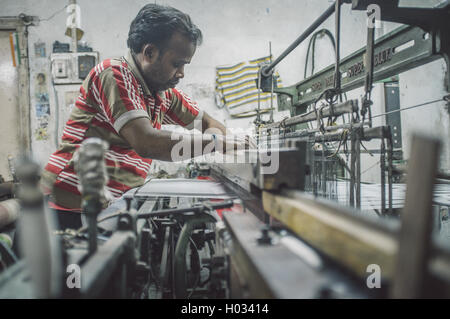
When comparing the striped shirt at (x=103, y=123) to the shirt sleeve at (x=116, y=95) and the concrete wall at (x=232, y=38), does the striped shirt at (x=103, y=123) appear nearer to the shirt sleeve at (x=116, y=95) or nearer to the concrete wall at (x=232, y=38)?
the shirt sleeve at (x=116, y=95)

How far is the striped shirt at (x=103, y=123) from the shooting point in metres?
1.21

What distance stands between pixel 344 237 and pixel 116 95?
1.10 metres

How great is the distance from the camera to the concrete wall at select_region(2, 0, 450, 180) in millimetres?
4242

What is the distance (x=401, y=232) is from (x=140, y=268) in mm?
602

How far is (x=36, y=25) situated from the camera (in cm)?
423

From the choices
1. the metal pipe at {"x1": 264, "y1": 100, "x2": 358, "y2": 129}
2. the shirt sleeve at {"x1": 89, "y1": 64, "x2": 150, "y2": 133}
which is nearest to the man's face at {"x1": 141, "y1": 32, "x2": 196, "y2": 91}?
the shirt sleeve at {"x1": 89, "y1": 64, "x2": 150, "y2": 133}

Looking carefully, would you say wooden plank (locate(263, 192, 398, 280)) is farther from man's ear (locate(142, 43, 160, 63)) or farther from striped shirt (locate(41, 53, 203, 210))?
man's ear (locate(142, 43, 160, 63))

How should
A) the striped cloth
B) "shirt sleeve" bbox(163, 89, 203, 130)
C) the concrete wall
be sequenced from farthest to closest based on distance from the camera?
the striped cloth
the concrete wall
"shirt sleeve" bbox(163, 89, 203, 130)

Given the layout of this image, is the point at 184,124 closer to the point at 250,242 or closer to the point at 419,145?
the point at 250,242

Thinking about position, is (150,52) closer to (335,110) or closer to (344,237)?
(335,110)

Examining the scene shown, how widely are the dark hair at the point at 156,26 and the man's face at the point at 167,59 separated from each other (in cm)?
3

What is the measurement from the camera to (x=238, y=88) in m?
4.49

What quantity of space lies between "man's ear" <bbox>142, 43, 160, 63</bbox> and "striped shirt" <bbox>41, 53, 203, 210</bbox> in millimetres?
92

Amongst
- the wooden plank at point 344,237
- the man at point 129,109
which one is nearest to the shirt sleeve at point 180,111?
the man at point 129,109
